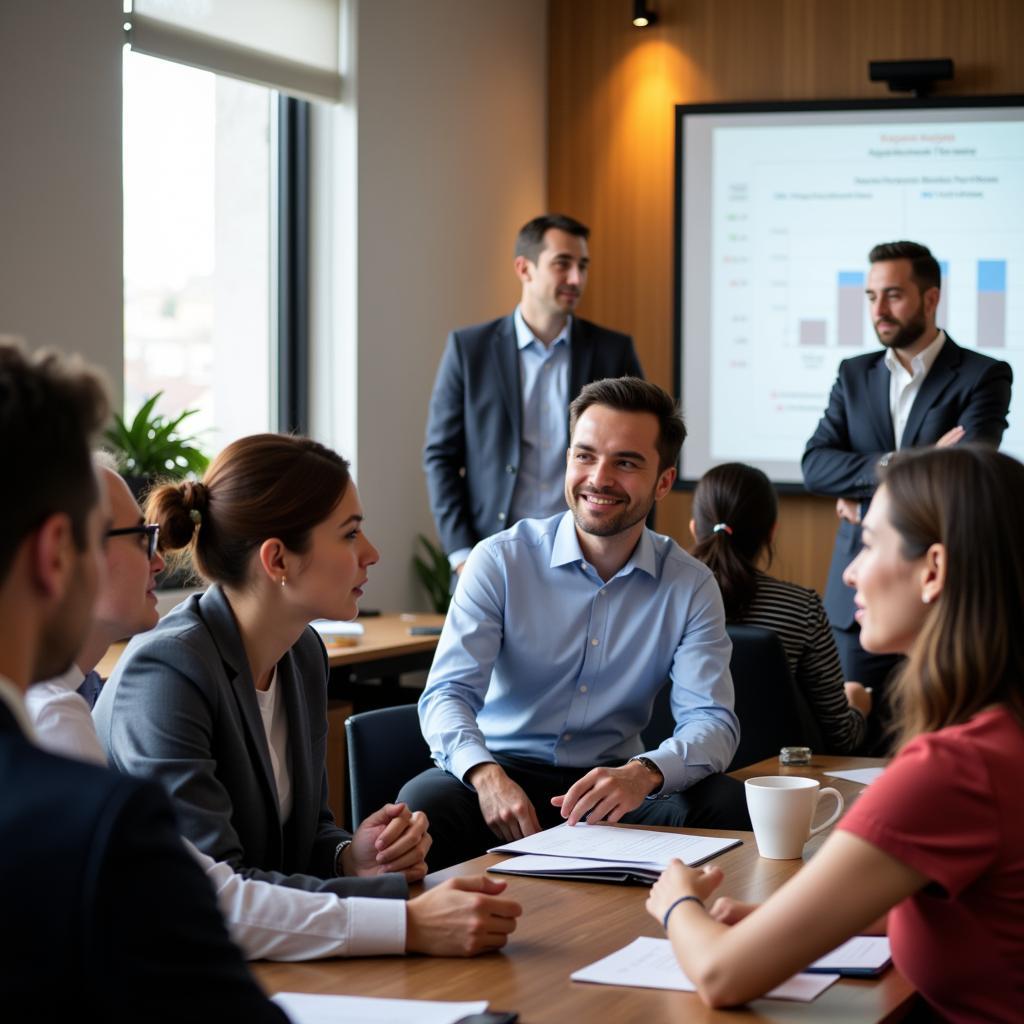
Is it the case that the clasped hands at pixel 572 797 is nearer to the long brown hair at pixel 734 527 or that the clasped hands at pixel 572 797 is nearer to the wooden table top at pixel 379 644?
the long brown hair at pixel 734 527

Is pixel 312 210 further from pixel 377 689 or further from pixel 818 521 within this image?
pixel 818 521

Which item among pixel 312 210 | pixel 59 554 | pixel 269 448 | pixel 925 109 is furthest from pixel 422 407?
pixel 59 554

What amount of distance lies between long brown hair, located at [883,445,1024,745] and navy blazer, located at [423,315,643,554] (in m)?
3.37

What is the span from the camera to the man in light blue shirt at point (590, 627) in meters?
2.86

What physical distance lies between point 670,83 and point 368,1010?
566 cm

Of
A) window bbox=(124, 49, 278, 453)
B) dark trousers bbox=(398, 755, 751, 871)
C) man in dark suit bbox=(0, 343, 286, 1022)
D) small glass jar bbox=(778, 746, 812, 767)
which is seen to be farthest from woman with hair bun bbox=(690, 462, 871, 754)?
man in dark suit bbox=(0, 343, 286, 1022)

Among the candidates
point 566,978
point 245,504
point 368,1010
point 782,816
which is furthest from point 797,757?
point 368,1010

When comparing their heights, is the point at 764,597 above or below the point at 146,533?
below

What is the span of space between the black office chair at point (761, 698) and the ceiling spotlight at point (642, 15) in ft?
13.0

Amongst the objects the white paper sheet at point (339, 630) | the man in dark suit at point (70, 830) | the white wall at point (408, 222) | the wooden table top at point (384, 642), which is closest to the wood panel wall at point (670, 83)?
the white wall at point (408, 222)

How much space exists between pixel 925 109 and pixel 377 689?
11.1 ft

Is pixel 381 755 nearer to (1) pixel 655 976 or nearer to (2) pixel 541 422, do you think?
(1) pixel 655 976

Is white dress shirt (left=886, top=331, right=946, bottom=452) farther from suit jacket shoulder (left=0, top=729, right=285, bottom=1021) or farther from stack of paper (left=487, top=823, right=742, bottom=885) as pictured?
suit jacket shoulder (left=0, top=729, right=285, bottom=1021)

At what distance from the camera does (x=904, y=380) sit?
4.64 metres
